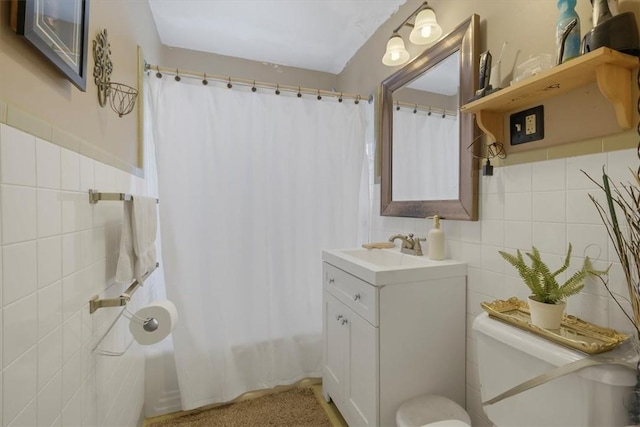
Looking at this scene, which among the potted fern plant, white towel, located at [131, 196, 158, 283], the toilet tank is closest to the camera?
the toilet tank

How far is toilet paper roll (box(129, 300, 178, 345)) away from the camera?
1.15 meters

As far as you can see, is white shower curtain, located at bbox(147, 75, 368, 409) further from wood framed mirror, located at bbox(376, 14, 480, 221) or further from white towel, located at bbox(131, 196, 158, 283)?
white towel, located at bbox(131, 196, 158, 283)

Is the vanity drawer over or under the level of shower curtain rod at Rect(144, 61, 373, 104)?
under

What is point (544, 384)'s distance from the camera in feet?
2.60

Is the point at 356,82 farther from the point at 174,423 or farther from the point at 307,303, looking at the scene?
the point at 174,423

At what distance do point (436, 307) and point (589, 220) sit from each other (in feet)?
2.13

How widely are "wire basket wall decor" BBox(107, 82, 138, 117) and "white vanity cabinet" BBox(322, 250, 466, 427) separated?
124cm

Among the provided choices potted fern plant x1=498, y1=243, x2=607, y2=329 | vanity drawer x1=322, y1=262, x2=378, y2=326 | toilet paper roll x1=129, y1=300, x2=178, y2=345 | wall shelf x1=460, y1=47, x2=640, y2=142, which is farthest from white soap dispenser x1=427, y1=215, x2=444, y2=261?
toilet paper roll x1=129, y1=300, x2=178, y2=345

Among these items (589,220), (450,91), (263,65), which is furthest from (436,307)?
(263,65)

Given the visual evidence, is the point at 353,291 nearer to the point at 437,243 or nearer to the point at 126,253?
the point at 437,243

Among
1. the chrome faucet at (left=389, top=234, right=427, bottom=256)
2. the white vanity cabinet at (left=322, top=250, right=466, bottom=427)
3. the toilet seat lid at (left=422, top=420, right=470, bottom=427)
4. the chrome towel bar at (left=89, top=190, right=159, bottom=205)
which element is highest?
the chrome towel bar at (left=89, top=190, right=159, bottom=205)

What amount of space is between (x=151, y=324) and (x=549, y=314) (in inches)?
54.5

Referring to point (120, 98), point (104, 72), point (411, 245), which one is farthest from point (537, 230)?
point (120, 98)

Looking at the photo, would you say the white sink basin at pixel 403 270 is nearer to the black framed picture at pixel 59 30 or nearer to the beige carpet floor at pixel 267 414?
the beige carpet floor at pixel 267 414
